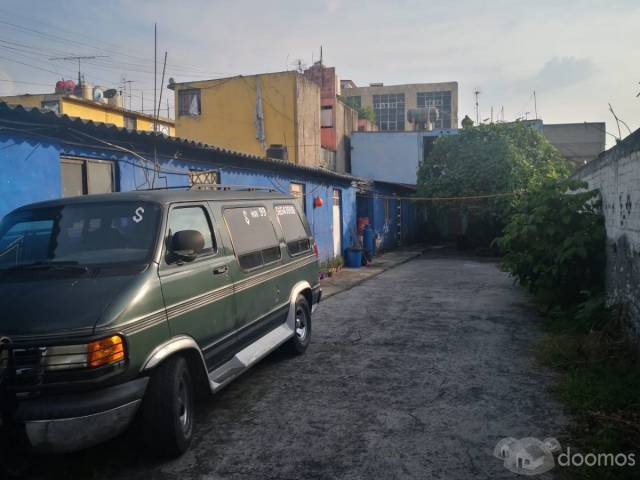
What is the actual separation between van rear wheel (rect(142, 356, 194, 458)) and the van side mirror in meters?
0.80

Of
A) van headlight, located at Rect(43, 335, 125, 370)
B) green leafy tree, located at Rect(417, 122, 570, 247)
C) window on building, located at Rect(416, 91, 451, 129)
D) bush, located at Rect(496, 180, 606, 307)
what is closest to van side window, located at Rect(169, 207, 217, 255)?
van headlight, located at Rect(43, 335, 125, 370)

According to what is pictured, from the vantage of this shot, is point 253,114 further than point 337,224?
Yes

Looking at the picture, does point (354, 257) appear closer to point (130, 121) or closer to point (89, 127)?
point (89, 127)

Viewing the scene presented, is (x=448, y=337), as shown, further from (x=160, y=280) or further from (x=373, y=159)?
(x=373, y=159)

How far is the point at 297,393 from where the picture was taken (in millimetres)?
5211

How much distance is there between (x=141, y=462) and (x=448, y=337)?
481 cm

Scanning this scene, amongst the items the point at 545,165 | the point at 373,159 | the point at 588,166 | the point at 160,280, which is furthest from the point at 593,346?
the point at 373,159

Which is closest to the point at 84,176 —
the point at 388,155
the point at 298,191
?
the point at 298,191

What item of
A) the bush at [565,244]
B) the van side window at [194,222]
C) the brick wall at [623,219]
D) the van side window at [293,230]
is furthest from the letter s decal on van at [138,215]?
the bush at [565,244]

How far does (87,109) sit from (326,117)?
1272 cm

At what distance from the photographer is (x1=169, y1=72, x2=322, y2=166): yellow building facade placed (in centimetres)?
2320

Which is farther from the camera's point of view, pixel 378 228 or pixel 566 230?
pixel 378 228

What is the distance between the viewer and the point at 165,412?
3.62 meters

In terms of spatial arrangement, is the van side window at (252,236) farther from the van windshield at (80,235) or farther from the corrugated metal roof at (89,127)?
the corrugated metal roof at (89,127)
